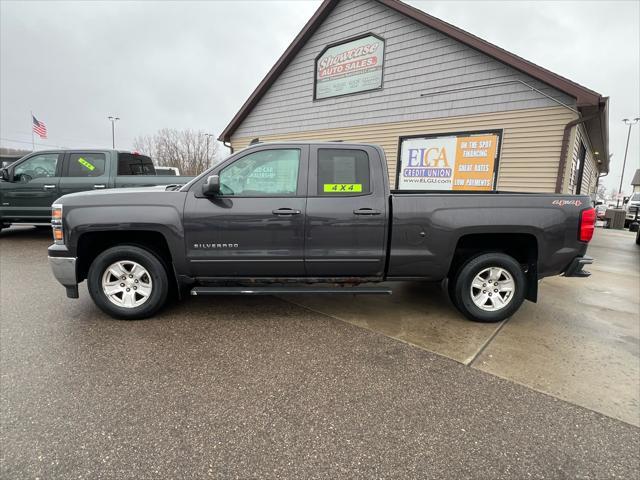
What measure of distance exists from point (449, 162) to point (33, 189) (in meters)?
9.60

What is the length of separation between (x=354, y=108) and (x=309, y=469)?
1026 cm

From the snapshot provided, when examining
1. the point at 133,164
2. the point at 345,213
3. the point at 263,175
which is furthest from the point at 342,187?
the point at 133,164

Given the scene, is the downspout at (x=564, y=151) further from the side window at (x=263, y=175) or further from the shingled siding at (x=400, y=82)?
the side window at (x=263, y=175)

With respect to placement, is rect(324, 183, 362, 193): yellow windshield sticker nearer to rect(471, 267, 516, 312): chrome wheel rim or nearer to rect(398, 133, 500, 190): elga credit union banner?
rect(471, 267, 516, 312): chrome wheel rim

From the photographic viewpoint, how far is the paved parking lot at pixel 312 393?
1896 mm

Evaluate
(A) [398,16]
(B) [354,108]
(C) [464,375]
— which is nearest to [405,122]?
(B) [354,108]

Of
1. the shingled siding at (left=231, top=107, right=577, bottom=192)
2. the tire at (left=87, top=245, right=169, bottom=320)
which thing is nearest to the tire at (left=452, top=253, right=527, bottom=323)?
the tire at (left=87, top=245, right=169, bottom=320)

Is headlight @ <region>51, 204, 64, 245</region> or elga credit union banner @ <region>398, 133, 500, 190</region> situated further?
elga credit union banner @ <region>398, 133, 500, 190</region>

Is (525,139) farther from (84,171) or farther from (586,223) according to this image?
(84,171)

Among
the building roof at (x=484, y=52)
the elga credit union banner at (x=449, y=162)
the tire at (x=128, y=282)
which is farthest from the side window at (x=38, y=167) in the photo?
the elga credit union banner at (x=449, y=162)

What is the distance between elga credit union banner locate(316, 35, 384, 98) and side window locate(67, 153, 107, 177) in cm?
684

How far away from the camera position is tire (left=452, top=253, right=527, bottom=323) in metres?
3.65

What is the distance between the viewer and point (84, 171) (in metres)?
7.53

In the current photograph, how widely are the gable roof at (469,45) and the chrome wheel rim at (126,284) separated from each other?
8.24 meters
